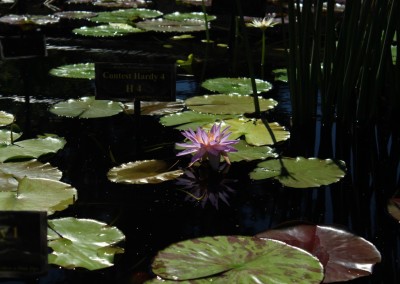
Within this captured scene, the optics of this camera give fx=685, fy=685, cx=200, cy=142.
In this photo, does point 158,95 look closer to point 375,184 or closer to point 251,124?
point 251,124

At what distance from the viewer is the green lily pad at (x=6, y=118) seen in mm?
1916

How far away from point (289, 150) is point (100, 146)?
49 cm

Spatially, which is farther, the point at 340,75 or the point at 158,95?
the point at 340,75

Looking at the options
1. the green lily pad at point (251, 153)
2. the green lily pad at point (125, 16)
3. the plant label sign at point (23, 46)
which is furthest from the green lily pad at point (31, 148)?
the green lily pad at point (125, 16)

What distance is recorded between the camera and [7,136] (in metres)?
1.79

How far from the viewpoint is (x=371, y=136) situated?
191cm

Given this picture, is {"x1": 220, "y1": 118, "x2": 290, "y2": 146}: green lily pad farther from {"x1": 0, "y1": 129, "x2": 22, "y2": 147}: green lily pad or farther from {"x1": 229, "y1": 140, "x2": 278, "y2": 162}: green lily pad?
{"x1": 0, "y1": 129, "x2": 22, "y2": 147}: green lily pad

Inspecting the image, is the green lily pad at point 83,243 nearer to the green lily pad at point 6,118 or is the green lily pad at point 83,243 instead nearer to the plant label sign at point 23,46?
the green lily pad at point 6,118

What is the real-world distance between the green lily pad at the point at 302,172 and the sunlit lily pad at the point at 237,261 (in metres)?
0.34

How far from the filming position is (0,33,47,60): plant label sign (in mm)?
2273

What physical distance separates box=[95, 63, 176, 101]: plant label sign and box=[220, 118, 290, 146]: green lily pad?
232 mm

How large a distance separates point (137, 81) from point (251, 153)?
34 cm

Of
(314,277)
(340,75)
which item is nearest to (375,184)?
(340,75)

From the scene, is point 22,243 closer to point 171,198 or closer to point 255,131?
point 171,198
